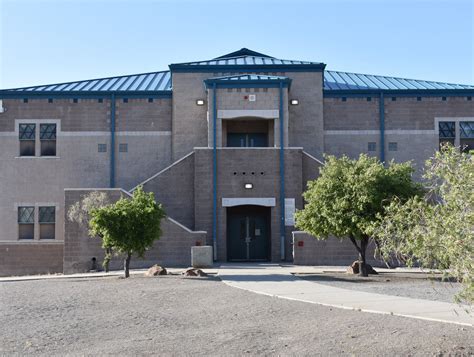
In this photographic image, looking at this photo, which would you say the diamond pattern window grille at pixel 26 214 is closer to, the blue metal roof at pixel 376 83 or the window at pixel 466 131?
the blue metal roof at pixel 376 83

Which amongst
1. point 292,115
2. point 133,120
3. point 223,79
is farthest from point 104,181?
point 292,115

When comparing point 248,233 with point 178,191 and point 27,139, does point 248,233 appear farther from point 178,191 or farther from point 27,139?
point 27,139

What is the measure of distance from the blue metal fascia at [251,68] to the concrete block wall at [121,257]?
9738 mm

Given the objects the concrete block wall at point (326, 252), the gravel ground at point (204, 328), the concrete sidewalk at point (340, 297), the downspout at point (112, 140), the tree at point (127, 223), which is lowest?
the gravel ground at point (204, 328)

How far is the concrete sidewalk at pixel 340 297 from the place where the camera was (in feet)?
43.7

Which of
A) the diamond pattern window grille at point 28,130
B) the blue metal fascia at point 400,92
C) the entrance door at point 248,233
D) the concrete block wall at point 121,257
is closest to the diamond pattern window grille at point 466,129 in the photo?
the blue metal fascia at point 400,92

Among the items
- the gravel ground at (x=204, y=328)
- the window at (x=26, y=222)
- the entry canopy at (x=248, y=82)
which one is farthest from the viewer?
the window at (x=26, y=222)

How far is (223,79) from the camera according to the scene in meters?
33.8

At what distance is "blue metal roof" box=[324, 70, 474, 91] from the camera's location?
37.9m

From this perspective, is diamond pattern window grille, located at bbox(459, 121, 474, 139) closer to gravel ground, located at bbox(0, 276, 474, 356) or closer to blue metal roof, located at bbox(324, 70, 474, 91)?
blue metal roof, located at bbox(324, 70, 474, 91)

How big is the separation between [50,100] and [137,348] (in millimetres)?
28653

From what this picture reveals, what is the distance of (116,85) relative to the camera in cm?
3891

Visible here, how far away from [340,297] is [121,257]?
15.7 meters

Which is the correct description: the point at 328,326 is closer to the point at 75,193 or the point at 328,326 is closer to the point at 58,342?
the point at 58,342
